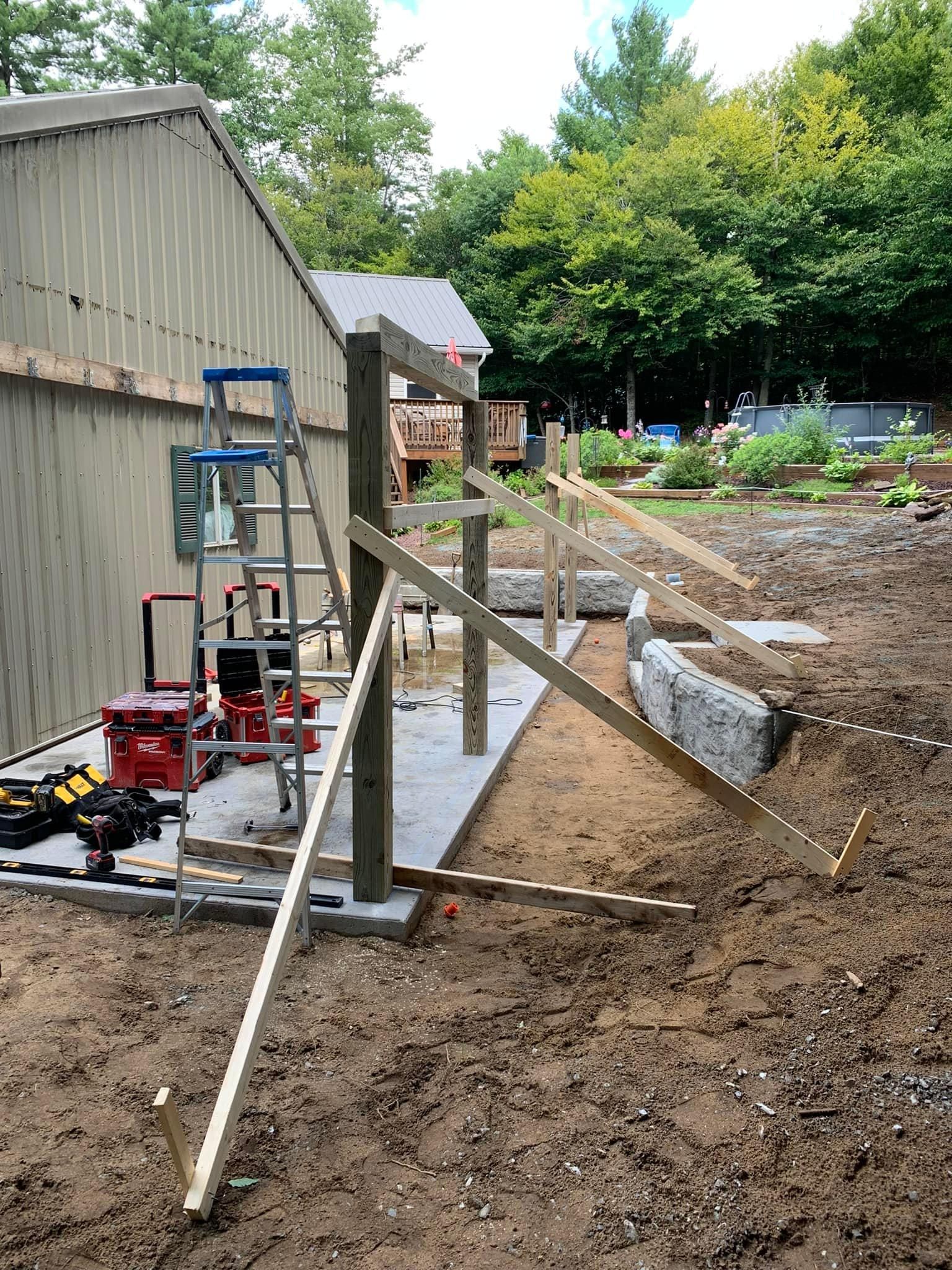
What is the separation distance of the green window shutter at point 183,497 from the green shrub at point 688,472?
39.1 feet

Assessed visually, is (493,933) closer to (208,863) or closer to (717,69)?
(208,863)

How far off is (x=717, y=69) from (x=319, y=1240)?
54.5 metres

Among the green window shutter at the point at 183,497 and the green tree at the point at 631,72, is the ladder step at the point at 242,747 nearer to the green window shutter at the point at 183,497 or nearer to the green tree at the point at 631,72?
the green window shutter at the point at 183,497

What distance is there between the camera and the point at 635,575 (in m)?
5.88

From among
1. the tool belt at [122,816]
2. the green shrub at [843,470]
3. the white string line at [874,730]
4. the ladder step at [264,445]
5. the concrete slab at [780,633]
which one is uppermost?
the green shrub at [843,470]

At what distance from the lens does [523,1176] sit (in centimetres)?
248

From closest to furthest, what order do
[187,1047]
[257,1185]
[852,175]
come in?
[257,1185] < [187,1047] < [852,175]

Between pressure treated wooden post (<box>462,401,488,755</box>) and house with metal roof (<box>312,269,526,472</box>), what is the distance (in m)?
17.0

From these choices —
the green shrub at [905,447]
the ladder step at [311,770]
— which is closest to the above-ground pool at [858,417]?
the green shrub at [905,447]

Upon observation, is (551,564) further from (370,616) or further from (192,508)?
(370,616)

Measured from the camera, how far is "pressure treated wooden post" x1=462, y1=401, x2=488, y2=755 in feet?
19.4

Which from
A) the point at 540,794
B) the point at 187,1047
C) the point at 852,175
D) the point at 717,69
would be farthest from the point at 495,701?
the point at 717,69

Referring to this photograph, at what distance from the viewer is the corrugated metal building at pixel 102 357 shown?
6.34 meters

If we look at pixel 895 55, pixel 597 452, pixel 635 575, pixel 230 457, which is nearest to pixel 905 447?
pixel 597 452
